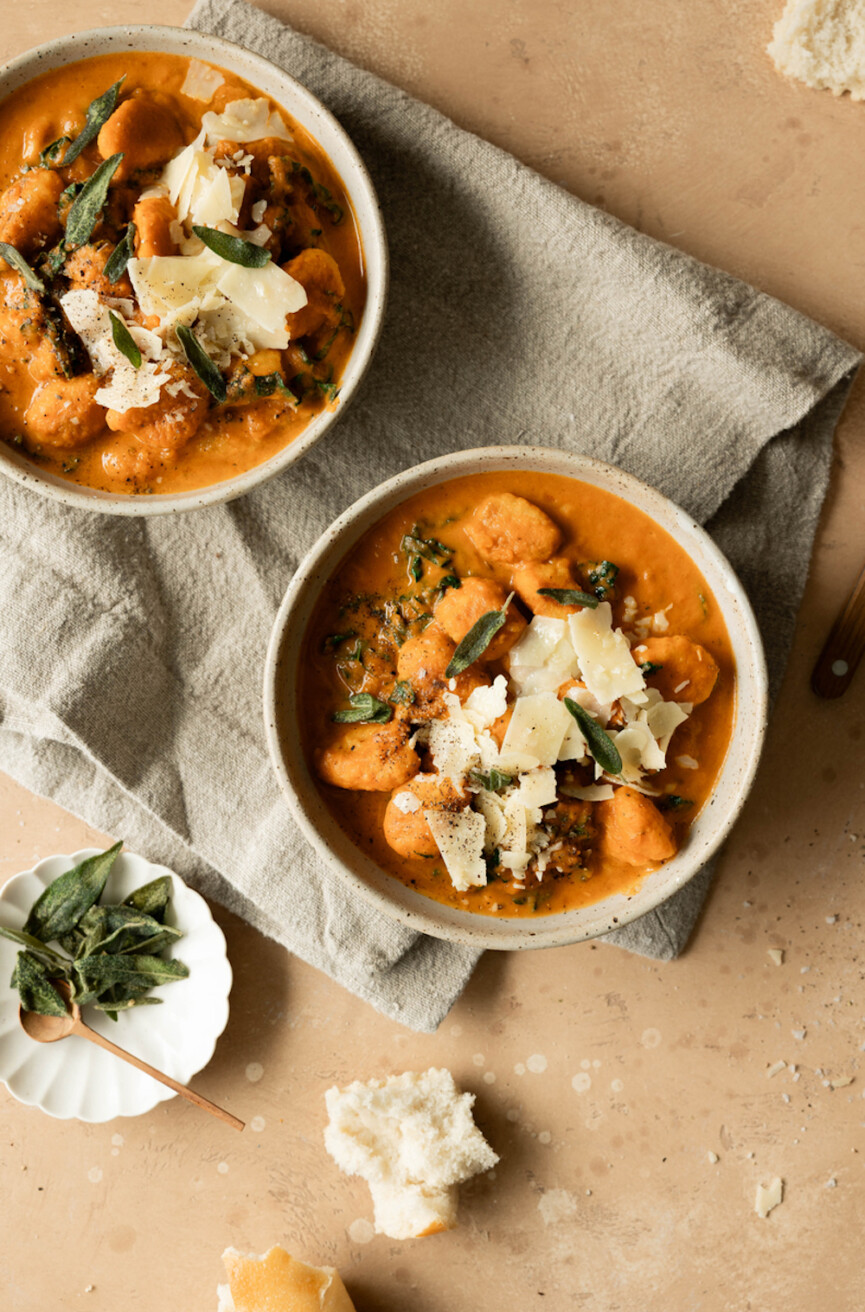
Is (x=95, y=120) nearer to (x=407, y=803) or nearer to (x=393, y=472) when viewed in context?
(x=393, y=472)

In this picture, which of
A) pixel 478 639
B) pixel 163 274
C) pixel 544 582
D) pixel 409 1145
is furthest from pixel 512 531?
pixel 409 1145

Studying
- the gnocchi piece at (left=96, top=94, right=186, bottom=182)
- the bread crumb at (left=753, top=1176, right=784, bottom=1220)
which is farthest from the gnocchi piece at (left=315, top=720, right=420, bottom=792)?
the bread crumb at (left=753, top=1176, right=784, bottom=1220)

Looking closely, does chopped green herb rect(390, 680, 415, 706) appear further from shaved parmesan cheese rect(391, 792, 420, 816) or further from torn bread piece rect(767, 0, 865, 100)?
torn bread piece rect(767, 0, 865, 100)

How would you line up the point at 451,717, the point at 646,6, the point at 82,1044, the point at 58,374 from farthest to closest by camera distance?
the point at 82,1044 < the point at 646,6 < the point at 58,374 < the point at 451,717

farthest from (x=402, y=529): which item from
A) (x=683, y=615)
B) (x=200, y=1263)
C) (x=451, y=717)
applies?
(x=200, y=1263)

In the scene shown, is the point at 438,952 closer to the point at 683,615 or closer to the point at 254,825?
the point at 254,825

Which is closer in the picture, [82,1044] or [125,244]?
[125,244]
